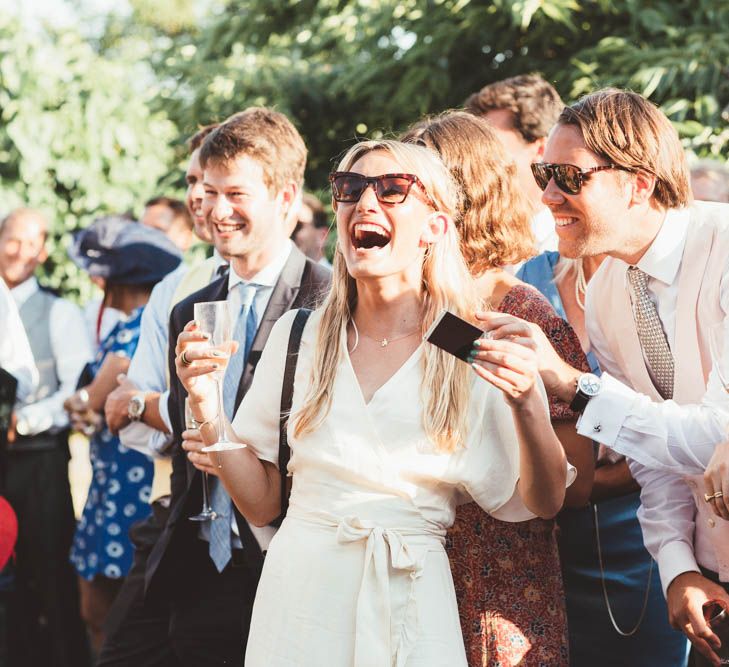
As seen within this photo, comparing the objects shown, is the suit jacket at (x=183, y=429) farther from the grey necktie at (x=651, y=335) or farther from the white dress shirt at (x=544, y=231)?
the grey necktie at (x=651, y=335)

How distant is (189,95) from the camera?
1088cm

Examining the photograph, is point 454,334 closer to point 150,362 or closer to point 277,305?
point 277,305

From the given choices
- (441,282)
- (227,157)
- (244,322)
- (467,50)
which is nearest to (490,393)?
(441,282)

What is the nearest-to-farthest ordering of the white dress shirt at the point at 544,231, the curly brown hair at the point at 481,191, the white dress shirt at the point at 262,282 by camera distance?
1. the curly brown hair at the point at 481,191
2. the white dress shirt at the point at 262,282
3. the white dress shirt at the point at 544,231

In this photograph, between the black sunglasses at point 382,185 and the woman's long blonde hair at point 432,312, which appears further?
the black sunglasses at point 382,185

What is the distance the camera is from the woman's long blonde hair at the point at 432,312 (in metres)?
2.77

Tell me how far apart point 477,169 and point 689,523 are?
4.31 ft

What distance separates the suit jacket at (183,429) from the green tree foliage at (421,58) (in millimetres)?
3514

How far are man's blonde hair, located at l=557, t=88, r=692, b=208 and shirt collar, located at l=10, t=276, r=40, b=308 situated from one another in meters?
4.56

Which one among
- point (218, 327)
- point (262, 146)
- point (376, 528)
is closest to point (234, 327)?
point (262, 146)

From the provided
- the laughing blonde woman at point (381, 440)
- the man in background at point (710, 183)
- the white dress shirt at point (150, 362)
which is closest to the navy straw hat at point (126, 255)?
the white dress shirt at point (150, 362)

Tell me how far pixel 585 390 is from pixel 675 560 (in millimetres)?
655

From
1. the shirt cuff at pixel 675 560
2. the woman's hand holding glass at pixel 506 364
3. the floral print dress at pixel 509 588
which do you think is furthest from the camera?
the shirt cuff at pixel 675 560

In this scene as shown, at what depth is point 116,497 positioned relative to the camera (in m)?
5.47
